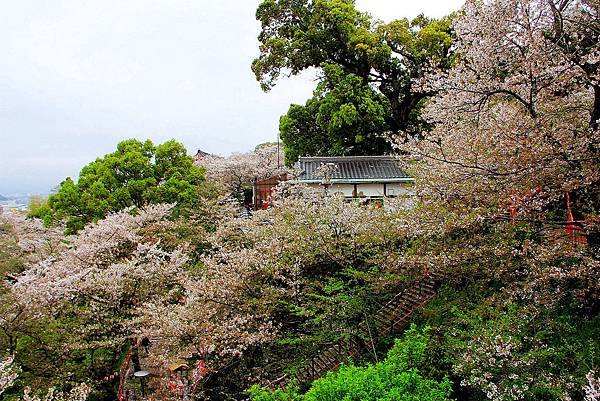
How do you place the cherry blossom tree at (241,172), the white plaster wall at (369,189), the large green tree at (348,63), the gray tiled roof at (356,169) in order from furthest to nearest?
the cherry blossom tree at (241,172) < the large green tree at (348,63) < the white plaster wall at (369,189) < the gray tiled roof at (356,169)

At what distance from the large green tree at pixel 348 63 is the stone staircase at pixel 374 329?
1032 centimetres

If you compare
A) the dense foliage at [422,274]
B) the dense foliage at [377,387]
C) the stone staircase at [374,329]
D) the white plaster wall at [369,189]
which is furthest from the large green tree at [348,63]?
the dense foliage at [377,387]

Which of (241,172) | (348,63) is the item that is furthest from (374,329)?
(241,172)

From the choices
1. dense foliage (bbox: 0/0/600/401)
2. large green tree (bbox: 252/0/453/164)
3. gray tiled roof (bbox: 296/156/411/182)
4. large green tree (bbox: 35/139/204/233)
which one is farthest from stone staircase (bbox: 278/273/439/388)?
large green tree (bbox: 252/0/453/164)

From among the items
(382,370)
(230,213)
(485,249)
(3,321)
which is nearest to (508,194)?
(485,249)

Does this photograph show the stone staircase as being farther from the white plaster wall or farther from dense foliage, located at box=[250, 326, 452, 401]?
the white plaster wall

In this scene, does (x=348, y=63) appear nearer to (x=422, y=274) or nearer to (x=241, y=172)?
(x=241, y=172)

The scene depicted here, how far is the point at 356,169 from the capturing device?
18.0 metres

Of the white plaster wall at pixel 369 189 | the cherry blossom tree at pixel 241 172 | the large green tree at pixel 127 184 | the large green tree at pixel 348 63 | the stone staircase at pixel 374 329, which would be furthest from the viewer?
the cherry blossom tree at pixel 241 172

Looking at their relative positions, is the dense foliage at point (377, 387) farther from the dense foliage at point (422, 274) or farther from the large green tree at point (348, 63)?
the large green tree at point (348, 63)

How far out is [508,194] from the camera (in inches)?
233

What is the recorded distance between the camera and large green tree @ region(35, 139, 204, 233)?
46.2 ft

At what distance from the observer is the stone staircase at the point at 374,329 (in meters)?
8.83

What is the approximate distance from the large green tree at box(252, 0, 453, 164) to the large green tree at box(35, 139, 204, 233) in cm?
670
